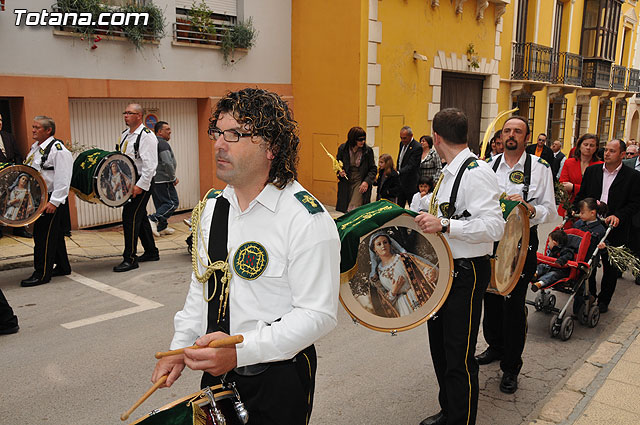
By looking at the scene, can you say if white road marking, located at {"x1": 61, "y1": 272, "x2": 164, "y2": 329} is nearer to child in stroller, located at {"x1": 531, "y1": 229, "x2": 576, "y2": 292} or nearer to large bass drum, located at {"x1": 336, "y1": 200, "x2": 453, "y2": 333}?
large bass drum, located at {"x1": 336, "y1": 200, "x2": 453, "y2": 333}

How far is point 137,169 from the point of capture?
7676 millimetres

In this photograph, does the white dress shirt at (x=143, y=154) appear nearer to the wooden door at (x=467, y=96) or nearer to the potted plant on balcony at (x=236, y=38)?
the potted plant on balcony at (x=236, y=38)

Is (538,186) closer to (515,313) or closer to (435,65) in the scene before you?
(515,313)

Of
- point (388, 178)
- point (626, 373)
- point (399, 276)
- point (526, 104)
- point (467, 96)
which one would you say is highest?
point (467, 96)

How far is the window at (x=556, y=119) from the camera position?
23.5 metres

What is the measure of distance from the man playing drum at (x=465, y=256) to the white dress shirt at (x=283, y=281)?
1423 millimetres

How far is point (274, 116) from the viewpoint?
2238mm

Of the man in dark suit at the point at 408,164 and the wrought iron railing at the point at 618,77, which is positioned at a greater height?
the wrought iron railing at the point at 618,77

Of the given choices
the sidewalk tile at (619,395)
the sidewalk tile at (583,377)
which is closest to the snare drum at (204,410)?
the sidewalk tile at (619,395)

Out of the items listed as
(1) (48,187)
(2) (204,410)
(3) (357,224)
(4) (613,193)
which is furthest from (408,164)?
(2) (204,410)

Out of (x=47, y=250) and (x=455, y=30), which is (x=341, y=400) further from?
(x=455, y=30)

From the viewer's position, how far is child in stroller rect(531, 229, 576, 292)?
19.0 feet

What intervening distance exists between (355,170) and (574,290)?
198 inches

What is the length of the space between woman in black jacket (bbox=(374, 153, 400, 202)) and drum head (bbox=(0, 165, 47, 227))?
5844 millimetres
